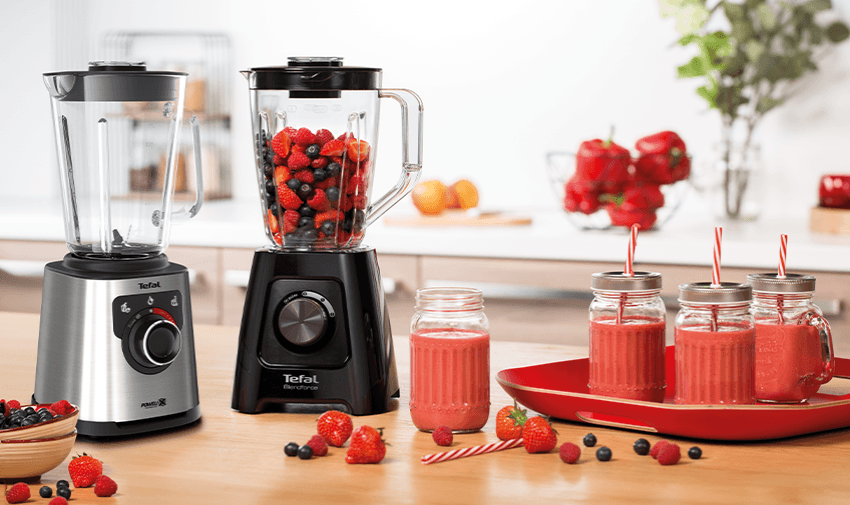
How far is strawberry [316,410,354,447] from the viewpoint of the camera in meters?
0.94

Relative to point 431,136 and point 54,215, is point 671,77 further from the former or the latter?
point 54,215

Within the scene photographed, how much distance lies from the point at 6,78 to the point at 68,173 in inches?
101

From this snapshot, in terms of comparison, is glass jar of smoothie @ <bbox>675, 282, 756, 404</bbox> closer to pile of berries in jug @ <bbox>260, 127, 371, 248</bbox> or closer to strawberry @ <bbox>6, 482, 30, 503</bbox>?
pile of berries in jug @ <bbox>260, 127, 371, 248</bbox>

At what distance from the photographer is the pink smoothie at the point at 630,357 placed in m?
1.02

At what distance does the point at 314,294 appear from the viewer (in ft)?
3.59

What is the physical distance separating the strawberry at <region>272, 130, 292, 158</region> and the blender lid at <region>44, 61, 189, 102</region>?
5.4 inches

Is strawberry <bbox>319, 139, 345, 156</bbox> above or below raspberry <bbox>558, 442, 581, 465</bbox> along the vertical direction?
above

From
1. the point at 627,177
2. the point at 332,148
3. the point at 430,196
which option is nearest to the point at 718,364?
the point at 332,148

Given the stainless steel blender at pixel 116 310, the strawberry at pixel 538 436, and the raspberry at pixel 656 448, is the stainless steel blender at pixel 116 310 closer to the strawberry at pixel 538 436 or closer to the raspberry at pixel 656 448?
the strawberry at pixel 538 436

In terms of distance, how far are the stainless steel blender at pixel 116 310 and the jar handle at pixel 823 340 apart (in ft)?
2.13

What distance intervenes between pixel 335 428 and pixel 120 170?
18.3 inches

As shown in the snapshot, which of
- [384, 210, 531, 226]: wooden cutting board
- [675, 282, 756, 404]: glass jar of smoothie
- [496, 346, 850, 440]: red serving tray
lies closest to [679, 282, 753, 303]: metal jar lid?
[675, 282, 756, 404]: glass jar of smoothie

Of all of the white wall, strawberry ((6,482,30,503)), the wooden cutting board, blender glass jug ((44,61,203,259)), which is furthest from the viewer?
the white wall

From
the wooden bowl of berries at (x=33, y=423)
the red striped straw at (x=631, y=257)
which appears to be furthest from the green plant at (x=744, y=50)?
the wooden bowl of berries at (x=33, y=423)
